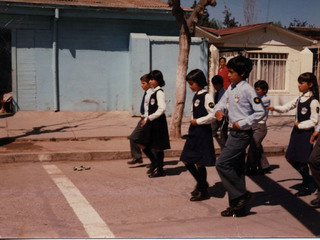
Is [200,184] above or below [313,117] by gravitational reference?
below

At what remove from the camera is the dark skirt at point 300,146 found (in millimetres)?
5883

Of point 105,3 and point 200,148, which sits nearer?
point 200,148

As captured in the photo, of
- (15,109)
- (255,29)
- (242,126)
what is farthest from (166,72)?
(242,126)

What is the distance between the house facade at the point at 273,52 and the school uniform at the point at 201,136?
9759mm

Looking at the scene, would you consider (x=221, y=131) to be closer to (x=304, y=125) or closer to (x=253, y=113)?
(x=304, y=125)

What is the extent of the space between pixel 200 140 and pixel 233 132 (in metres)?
0.69

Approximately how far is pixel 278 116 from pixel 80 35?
22.3 feet

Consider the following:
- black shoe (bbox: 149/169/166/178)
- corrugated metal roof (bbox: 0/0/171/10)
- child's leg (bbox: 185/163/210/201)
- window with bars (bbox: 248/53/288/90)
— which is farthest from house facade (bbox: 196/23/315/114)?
child's leg (bbox: 185/163/210/201)

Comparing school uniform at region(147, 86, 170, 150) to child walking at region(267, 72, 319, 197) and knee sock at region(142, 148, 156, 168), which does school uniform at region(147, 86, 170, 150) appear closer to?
knee sock at region(142, 148, 156, 168)

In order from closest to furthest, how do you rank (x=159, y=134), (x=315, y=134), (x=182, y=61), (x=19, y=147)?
1. (x=315, y=134)
2. (x=159, y=134)
3. (x=19, y=147)
4. (x=182, y=61)

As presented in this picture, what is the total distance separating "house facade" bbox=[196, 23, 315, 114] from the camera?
1555 cm

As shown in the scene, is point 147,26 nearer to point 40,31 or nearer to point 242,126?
point 40,31

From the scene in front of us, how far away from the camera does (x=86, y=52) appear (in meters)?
14.2

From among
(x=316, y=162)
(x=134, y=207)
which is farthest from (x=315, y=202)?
(x=134, y=207)
